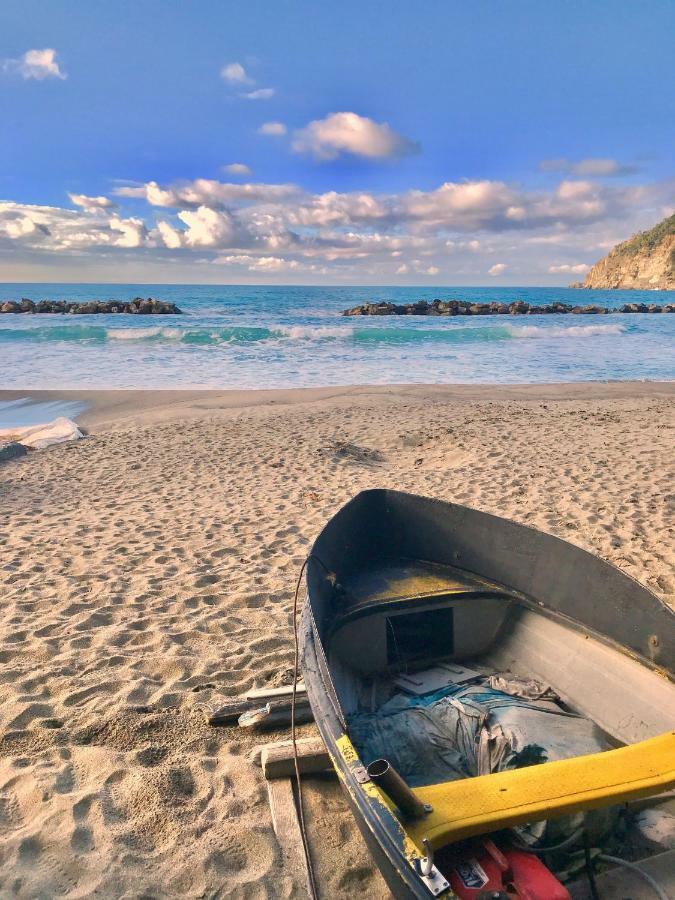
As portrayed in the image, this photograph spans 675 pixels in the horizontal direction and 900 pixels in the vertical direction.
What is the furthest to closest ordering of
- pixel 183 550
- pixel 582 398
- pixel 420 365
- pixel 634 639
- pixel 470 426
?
pixel 420 365
pixel 582 398
pixel 470 426
pixel 183 550
pixel 634 639

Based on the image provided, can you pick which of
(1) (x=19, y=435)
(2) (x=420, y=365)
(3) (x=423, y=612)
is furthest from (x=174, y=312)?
(3) (x=423, y=612)

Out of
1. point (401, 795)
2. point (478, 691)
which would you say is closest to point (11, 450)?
point (478, 691)

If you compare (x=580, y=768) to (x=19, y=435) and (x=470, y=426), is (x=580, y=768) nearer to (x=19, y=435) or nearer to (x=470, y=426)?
(x=470, y=426)

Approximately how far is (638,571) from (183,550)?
4567 mm

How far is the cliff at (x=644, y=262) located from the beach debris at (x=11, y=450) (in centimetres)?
11282

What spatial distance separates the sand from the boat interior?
565 mm

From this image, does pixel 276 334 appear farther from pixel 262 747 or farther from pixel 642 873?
pixel 642 873

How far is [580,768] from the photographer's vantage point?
2.46 m

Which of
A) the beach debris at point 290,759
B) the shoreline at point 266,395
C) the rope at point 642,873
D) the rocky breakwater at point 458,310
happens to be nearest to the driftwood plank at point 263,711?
the beach debris at point 290,759

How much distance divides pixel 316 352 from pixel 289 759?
2459cm

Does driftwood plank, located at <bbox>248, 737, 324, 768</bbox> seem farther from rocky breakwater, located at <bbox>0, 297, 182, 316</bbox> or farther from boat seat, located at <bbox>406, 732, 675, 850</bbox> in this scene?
rocky breakwater, located at <bbox>0, 297, 182, 316</bbox>

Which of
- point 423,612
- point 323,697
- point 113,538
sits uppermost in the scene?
point 323,697

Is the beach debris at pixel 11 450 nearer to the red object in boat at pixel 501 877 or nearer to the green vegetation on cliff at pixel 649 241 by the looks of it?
the red object in boat at pixel 501 877

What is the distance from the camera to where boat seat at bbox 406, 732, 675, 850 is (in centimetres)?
218
